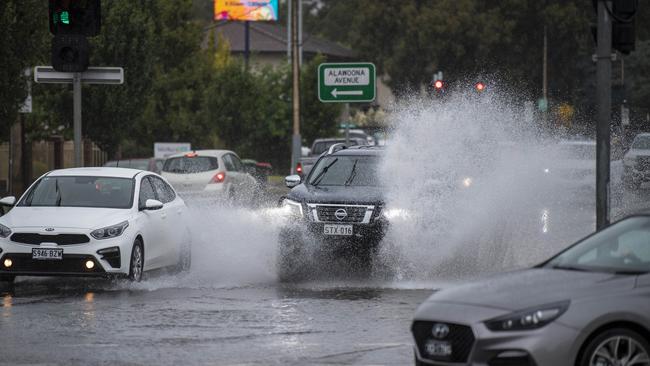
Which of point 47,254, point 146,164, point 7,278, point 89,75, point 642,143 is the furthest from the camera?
point 642,143

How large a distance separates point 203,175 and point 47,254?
17188mm

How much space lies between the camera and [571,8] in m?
82.3

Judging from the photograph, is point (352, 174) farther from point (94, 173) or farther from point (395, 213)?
point (94, 173)

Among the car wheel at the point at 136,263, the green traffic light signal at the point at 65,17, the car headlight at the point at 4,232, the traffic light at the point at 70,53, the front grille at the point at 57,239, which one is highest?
the green traffic light signal at the point at 65,17

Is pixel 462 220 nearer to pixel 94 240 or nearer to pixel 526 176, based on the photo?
pixel 526 176

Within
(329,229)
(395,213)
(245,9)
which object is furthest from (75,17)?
(245,9)

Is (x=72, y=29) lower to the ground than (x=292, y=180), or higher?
higher

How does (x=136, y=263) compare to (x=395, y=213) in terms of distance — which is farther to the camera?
(x=395, y=213)

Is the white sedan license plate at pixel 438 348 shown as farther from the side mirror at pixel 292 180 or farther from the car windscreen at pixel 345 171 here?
the side mirror at pixel 292 180

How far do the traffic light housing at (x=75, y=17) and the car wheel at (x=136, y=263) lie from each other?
3.89 metres

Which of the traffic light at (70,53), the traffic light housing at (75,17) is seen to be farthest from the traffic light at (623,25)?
the traffic light at (70,53)

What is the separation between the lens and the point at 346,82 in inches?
1286

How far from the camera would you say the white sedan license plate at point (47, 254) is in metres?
15.9

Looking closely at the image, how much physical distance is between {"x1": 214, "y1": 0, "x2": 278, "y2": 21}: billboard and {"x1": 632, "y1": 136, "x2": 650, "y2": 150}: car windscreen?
52.9 m
